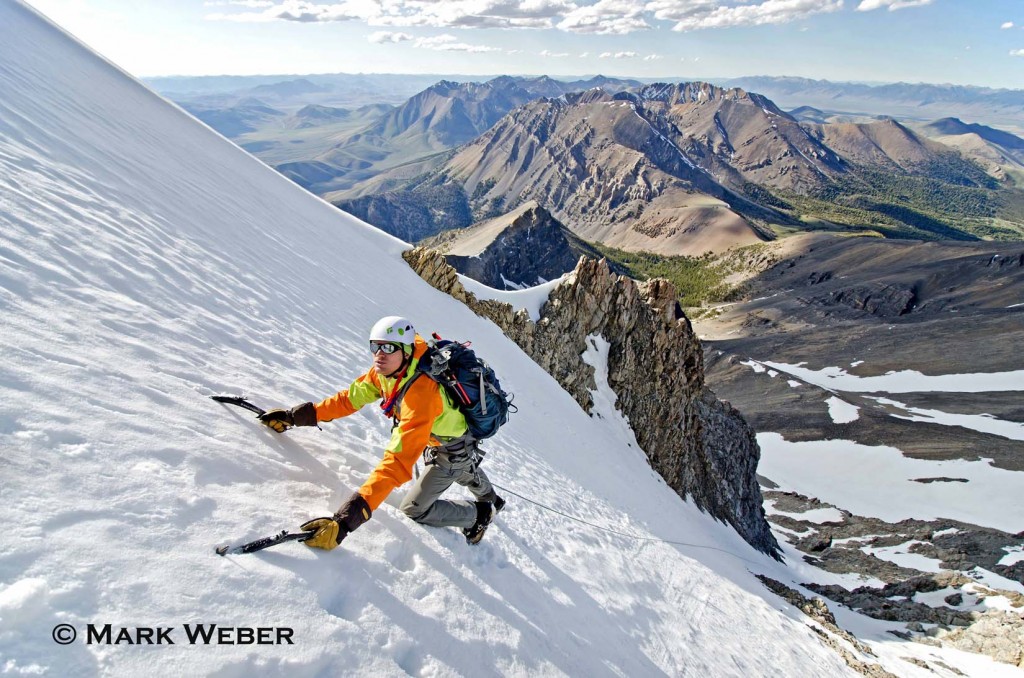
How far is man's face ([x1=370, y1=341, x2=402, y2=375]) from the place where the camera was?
518cm

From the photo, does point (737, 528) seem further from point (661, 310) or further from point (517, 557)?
point (517, 557)

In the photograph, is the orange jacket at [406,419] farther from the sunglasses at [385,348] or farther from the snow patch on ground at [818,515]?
the snow patch on ground at [818,515]

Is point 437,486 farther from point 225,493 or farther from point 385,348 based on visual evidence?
point 225,493

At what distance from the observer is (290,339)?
935 centimetres

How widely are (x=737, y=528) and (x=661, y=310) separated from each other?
11828 millimetres

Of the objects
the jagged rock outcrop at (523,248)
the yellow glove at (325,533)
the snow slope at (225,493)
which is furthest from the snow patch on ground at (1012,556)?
the jagged rock outcrop at (523,248)

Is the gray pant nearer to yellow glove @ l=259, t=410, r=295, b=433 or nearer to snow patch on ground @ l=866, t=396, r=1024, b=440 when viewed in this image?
yellow glove @ l=259, t=410, r=295, b=433

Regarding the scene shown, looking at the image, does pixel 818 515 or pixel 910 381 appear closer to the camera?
pixel 818 515

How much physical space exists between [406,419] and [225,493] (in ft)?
5.68

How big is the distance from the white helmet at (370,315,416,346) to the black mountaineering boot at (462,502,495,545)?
2.59 metres

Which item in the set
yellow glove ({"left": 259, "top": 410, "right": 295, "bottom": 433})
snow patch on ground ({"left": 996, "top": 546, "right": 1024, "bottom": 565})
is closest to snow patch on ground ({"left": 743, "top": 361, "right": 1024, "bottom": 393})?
snow patch on ground ({"left": 996, "top": 546, "right": 1024, "bottom": 565})

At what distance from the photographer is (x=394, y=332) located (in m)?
5.21

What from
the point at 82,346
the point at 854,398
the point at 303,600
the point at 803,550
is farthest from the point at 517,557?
the point at 854,398

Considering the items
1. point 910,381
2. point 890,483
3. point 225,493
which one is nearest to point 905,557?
point 890,483
